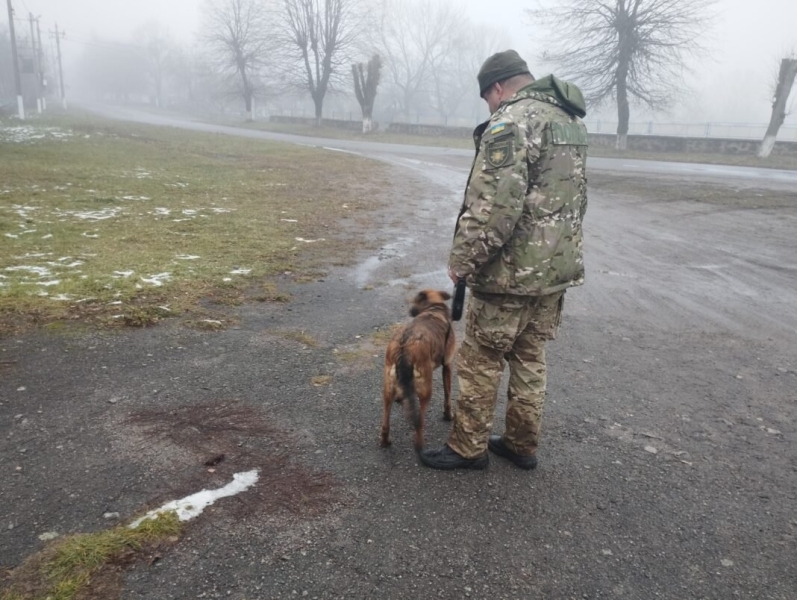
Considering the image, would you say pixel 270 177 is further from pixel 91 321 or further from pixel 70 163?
pixel 91 321

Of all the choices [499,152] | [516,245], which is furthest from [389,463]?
[499,152]

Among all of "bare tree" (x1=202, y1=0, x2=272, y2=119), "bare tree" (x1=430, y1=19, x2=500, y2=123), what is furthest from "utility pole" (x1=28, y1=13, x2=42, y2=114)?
"bare tree" (x1=430, y1=19, x2=500, y2=123)

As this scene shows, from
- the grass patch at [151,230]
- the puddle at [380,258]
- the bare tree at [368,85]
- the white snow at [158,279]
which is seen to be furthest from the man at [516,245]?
Result: the bare tree at [368,85]

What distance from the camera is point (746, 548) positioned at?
2.49 metres

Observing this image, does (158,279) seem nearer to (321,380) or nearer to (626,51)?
(321,380)

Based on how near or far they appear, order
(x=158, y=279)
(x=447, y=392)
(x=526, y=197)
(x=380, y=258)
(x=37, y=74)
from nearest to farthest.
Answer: (x=526, y=197) < (x=447, y=392) < (x=158, y=279) < (x=380, y=258) < (x=37, y=74)

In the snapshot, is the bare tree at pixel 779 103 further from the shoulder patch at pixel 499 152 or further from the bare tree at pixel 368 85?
the shoulder patch at pixel 499 152

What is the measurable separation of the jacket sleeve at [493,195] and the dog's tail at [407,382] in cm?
62

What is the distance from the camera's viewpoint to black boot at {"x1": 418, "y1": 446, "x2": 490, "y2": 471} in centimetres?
298

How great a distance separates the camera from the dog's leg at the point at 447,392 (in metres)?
3.42

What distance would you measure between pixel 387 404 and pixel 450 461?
18.7 inches

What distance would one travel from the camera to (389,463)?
9.96ft

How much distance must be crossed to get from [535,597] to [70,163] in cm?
1676

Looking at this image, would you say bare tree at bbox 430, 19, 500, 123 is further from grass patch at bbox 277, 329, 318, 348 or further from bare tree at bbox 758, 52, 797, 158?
grass patch at bbox 277, 329, 318, 348
